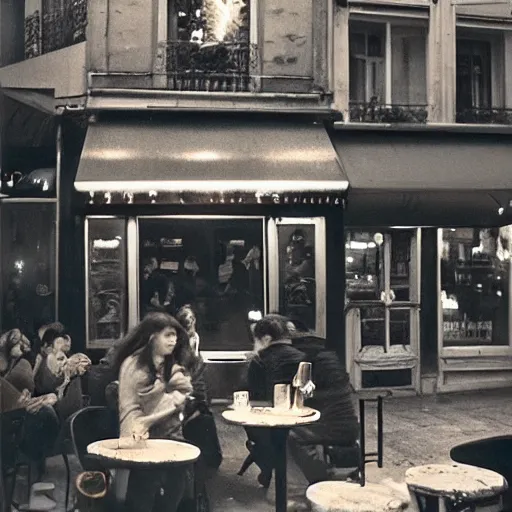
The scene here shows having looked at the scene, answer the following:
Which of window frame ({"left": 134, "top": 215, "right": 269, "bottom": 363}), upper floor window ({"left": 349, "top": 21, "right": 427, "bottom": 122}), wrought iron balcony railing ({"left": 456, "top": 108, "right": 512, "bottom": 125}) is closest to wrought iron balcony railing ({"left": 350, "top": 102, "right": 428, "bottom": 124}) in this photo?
upper floor window ({"left": 349, "top": 21, "right": 427, "bottom": 122})

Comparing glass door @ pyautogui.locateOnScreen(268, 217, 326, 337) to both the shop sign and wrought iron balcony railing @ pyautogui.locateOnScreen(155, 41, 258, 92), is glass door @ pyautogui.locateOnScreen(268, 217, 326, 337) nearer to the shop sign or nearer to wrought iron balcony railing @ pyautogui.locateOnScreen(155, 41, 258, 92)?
the shop sign

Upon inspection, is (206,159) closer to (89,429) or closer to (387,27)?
(387,27)

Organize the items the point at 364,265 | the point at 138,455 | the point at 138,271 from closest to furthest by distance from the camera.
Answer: the point at 138,455 → the point at 138,271 → the point at 364,265

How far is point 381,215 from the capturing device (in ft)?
17.6

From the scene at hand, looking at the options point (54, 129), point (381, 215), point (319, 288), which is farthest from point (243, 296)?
point (54, 129)

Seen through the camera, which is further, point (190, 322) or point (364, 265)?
point (364, 265)

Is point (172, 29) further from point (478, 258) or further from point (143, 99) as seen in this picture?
point (478, 258)

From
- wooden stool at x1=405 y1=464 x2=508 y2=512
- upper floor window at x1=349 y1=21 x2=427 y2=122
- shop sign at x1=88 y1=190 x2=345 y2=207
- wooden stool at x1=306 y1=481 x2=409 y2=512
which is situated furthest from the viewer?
upper floor window at x1=349 y1=21 x2=427 y2=122

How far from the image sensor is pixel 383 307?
5.41 meters

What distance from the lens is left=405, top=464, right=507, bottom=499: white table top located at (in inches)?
190

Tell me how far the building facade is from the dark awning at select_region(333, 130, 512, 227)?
0.01 metres

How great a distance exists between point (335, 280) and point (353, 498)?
144cm

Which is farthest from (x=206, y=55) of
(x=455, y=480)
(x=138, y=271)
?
(x=455, y=480)

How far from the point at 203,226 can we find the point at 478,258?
6.83 ft
